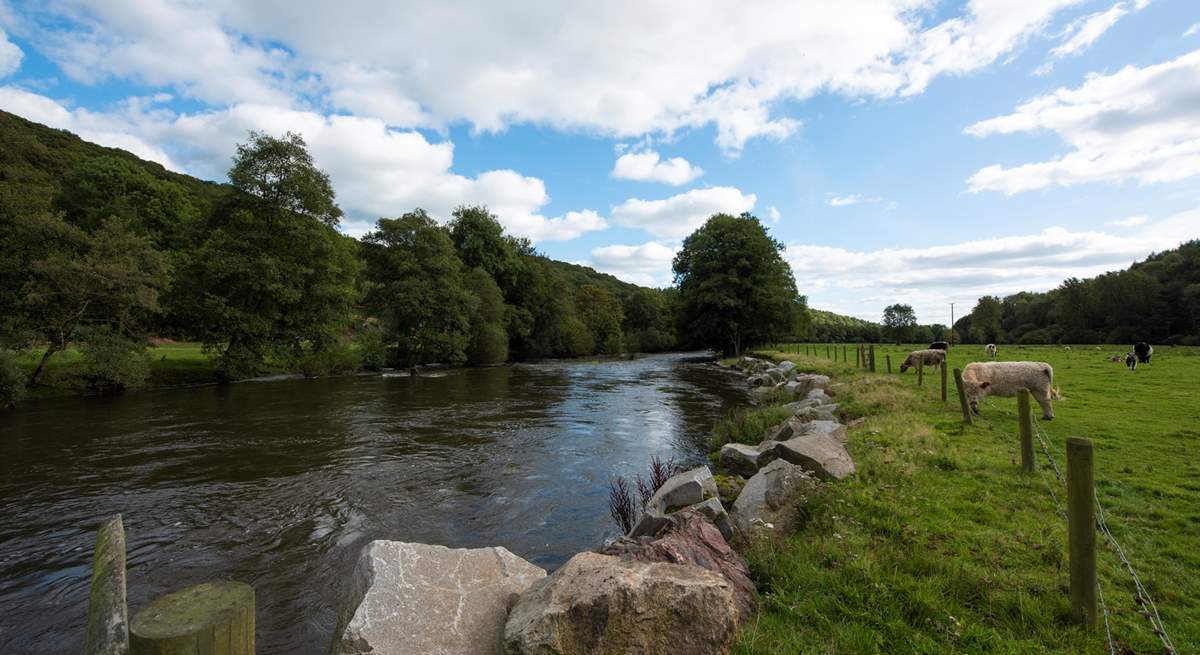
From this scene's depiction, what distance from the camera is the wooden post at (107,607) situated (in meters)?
2.16

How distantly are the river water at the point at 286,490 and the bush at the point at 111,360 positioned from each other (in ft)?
7.45

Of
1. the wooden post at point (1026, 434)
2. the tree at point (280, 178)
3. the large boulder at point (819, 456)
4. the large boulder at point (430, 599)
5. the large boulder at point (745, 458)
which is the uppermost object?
the tree at point (280, 178)

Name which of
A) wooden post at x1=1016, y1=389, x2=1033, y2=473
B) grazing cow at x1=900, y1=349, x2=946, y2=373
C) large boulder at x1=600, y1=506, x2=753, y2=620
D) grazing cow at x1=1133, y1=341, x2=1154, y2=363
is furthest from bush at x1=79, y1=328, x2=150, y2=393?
grazing cow at x1=1133, y1=341, x2=1154, y2=363

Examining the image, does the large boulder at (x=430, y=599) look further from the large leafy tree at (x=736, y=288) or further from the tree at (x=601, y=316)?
the tree at (x=601, y=316)

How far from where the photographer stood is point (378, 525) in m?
7.61

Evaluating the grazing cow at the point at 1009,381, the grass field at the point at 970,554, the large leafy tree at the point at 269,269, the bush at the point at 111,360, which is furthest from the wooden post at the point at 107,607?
the large leafy tree at the point at 269,269

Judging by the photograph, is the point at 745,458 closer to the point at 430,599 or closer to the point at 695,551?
the point at 695,551

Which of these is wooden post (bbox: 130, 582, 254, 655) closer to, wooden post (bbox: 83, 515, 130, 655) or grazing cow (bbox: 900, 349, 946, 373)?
wooden post (bbox: 83, 515, 130, 655)

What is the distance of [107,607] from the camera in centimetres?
226

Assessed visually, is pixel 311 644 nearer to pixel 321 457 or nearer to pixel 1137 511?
pixel 321 457

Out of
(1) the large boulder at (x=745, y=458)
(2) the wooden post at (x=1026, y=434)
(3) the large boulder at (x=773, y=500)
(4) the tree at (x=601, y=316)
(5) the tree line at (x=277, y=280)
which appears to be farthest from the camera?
(4) the tree at (x=601, y=316)

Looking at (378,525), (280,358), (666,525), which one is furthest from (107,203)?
(666,525)

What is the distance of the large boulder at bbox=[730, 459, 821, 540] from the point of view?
587cm

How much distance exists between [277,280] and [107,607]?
1253 inches
